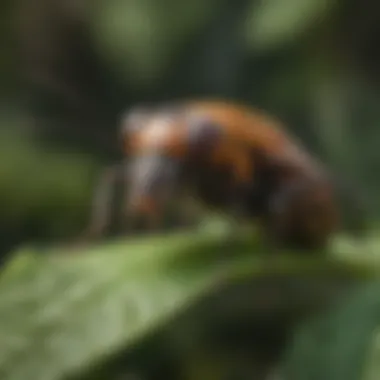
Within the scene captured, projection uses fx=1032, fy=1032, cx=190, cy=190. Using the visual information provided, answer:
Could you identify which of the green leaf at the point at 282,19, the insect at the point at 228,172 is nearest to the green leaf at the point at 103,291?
the insect at the point at 228,172

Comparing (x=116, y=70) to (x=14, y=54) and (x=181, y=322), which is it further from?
(x=181, y=322)

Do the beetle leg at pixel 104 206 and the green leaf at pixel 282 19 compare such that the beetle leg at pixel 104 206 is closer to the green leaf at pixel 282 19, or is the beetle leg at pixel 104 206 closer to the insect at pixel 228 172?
the insect at pixel 228 172

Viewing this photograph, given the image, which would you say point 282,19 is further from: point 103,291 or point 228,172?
point 103,291

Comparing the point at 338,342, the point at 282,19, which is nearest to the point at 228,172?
the point at 338,342

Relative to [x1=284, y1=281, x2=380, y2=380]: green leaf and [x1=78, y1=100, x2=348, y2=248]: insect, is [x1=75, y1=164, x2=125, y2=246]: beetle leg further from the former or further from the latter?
[x1=284, y1=281, x2=380, y2=380]: green leaf

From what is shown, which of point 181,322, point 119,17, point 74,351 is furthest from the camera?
point 119,17

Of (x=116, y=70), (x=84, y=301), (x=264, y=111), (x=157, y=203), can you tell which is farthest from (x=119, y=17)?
(x=84, y=301)

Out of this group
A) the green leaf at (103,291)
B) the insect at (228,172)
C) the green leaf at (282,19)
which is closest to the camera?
the green leaf at (103,291)
